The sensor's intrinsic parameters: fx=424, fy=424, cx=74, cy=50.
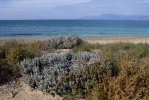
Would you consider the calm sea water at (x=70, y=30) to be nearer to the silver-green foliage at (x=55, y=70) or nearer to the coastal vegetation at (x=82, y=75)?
the coastal vegetation at (x=82, y=75)

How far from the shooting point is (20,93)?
952 cm

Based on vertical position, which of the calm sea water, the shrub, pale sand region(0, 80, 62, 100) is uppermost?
the shrub

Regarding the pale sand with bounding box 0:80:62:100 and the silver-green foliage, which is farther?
the pale sand with bounding box 0:80:62:100

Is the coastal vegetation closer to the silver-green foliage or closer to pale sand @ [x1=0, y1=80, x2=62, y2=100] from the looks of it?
the silver-green foliage

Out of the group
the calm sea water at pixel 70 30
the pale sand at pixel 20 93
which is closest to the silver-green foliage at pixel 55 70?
the pale sand at pixel 20 93

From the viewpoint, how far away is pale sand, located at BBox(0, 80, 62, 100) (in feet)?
30.5

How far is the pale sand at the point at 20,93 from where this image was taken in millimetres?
9289

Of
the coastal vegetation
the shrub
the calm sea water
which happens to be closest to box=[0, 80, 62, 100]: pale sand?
the coastal vegetation

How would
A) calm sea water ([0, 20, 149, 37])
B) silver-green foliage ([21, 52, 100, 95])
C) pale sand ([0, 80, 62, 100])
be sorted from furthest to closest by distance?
calm sea water ([0, 20, 149, 37])
pale sand ([0, 80, 62, 100])
silver-green foliage ([21, 52, 100, 95])

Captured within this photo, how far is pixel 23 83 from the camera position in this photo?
991cm

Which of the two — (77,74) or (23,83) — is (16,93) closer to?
(23,83)

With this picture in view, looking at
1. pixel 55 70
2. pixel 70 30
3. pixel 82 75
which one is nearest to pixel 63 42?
pixel 55 70

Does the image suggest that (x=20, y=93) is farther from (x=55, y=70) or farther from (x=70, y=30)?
(x=70, y=30)

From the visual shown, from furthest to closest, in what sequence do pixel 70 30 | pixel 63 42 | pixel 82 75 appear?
1. pixel 70 30
2. pixel 63 42
3. pixel 82 75
